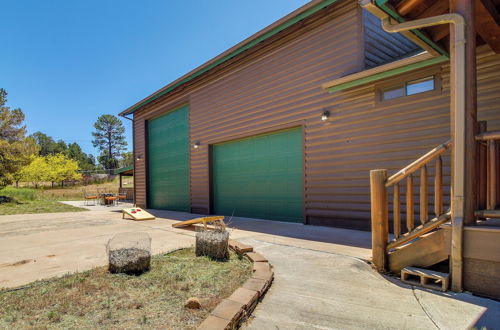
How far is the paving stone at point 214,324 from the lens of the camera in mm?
1733

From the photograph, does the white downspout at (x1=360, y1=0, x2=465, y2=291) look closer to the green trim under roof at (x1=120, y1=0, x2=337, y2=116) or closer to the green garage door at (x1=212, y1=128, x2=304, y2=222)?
the green trim under roof at (x1=120, y1=0, x2=337, y2=116)

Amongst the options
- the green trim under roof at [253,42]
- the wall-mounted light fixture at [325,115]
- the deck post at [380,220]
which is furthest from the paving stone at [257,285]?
the green trim under roof at [253,42]

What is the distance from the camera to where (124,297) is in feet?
7.67

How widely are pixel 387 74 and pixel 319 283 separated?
13.0ft

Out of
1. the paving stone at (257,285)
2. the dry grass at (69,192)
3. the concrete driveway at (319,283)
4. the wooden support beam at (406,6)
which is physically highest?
Result: the wooden support beam at (406,6)

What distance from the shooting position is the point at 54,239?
5.36 metres

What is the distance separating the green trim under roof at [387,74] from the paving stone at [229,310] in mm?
4423

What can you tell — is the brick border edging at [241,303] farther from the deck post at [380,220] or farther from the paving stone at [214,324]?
the deck post at [380,220]

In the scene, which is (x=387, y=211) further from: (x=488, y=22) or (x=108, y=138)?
(x=108, y=138)

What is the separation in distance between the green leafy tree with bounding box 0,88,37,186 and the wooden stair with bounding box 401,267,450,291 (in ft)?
63.7

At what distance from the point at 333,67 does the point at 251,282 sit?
5035 millimetres

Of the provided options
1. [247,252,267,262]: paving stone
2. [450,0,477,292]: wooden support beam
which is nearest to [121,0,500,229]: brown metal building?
[450,0,477,292]: wooden support beam

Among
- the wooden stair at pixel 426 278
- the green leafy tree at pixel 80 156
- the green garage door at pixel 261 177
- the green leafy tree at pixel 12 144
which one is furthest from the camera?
the green leafy tree at pixel 80 156

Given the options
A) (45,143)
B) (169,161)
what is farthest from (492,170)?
(45,143)
